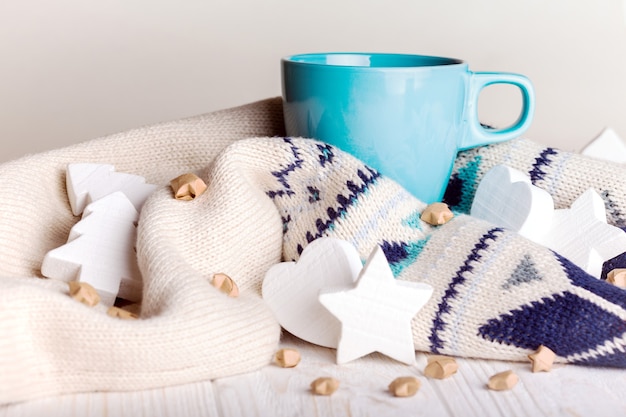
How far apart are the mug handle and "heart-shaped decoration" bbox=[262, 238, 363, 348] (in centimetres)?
21

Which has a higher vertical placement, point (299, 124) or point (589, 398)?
point (299, 124)

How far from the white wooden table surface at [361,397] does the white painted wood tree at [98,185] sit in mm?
219

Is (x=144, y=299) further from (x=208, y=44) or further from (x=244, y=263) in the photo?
(x=208, y=44)

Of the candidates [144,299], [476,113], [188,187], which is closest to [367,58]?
[476,113]

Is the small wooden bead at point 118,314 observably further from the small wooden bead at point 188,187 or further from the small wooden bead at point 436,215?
the small wooden bead at point 436,215

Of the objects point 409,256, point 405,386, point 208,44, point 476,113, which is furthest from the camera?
point 208,44

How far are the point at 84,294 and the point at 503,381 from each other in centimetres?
28

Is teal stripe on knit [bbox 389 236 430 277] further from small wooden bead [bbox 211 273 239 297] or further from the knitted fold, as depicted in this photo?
small wooden bead [bbox 211 273 239 297]

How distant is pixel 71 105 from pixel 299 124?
68 centimetres

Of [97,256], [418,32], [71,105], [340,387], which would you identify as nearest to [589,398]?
[340,387]

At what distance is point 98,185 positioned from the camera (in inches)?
28.6

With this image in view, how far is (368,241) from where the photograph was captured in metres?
0.66

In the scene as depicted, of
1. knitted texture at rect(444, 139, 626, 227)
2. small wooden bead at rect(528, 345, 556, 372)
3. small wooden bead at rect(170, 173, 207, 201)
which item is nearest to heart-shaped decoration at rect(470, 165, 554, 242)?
knitted texture at rect(444, 139, 626, 227)

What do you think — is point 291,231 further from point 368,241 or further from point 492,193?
point 492,193
